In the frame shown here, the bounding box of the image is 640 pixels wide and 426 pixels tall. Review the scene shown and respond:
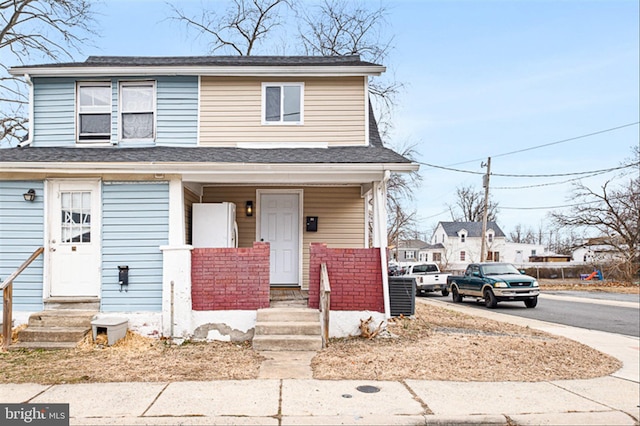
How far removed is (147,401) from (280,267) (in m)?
5.51

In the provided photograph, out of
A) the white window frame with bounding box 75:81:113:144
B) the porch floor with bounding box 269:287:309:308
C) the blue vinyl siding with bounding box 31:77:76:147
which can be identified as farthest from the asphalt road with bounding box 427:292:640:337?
the blue vinyl siding with bounding box 31:77:76:147

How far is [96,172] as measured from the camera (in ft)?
26.2

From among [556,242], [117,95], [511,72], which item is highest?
[511,72]

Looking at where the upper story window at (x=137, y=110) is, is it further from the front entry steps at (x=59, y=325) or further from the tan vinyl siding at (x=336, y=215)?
the tan vinyl siding at (x=336, y=215)

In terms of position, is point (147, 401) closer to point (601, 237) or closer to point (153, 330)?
point (153, 330)

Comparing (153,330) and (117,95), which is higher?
(117,95)

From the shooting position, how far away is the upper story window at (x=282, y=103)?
391 inches

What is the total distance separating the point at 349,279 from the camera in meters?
8.29

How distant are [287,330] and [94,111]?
6.41m

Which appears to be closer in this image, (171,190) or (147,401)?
(147,401)

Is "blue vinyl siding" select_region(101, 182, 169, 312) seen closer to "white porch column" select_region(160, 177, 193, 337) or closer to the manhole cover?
"white porch column" select_region(160, 177, 193, 337)

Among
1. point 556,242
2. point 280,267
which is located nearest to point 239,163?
point 280,267

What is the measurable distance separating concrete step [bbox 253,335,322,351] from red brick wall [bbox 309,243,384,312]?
107 cm

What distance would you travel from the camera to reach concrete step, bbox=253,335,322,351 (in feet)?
23.5
